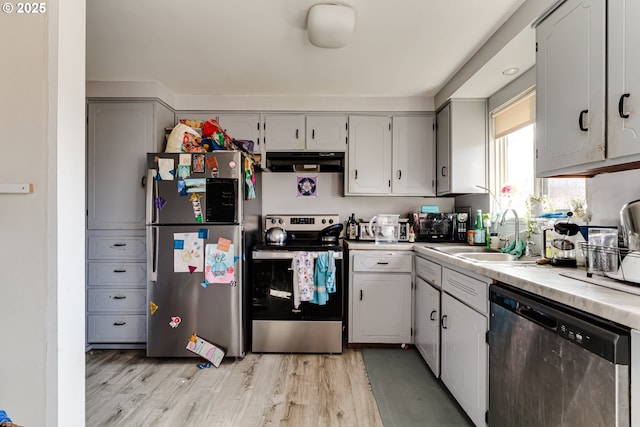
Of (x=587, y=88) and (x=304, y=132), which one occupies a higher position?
(x=304, y=132)

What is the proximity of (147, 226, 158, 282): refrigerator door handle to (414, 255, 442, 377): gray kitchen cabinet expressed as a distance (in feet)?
6.92

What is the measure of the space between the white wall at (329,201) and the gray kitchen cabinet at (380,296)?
0.75 m

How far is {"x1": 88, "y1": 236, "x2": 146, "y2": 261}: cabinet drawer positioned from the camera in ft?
8.76

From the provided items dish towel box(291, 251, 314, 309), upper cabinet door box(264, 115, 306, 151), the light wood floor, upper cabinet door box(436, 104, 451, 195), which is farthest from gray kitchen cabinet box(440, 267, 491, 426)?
upper cabinet door box(264, 115, 306, 151)

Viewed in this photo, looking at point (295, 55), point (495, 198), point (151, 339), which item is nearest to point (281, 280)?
point (151, 339)

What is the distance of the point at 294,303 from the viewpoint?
8.48ft

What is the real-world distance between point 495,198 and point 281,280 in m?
1.95

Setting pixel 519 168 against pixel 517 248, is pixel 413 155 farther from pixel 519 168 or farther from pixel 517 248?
pixel 517 248

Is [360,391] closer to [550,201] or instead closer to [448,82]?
[550,201]

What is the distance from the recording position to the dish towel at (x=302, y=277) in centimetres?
256

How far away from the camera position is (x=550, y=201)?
196 cm

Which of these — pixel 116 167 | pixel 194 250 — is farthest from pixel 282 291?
pixel 116 167
